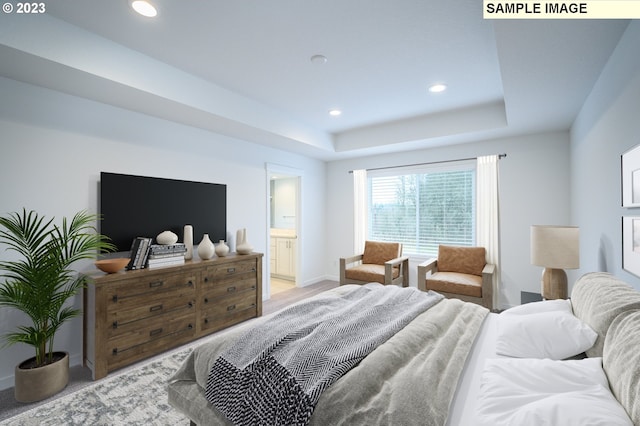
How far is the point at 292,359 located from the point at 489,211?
374cm

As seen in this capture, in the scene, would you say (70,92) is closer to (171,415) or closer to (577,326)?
(171,415)

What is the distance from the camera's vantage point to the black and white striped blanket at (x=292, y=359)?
1172 millimetres

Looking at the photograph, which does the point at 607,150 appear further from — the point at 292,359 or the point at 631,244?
the point at 292,359

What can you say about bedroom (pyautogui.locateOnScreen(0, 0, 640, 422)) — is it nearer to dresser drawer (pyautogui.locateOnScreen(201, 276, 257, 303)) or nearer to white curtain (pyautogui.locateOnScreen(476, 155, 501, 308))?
white curtain (pyautogui.locateOnScreen(476, 155, 501, 308))

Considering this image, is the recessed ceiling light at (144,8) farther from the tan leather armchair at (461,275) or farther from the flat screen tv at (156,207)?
the tan leather armchair at (461,275)

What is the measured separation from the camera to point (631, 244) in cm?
163

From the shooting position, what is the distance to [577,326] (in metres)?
1.43

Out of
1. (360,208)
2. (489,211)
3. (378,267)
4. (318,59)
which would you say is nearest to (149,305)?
(318,59)

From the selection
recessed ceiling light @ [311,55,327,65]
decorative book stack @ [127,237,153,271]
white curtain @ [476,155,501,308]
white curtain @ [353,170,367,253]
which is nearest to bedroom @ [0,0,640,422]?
white curtain @ [476,155,501,308]

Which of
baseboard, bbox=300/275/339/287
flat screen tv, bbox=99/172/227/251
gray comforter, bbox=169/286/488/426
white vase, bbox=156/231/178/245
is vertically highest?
flat screen tv, bbox=99/172/227/251

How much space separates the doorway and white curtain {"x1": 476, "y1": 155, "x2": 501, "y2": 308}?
2834 millimetres

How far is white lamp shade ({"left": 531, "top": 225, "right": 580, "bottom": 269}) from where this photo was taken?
2.53 meters

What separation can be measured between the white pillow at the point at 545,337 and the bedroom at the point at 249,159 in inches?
22.2

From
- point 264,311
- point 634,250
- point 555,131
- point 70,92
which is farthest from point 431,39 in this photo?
point 264,311
